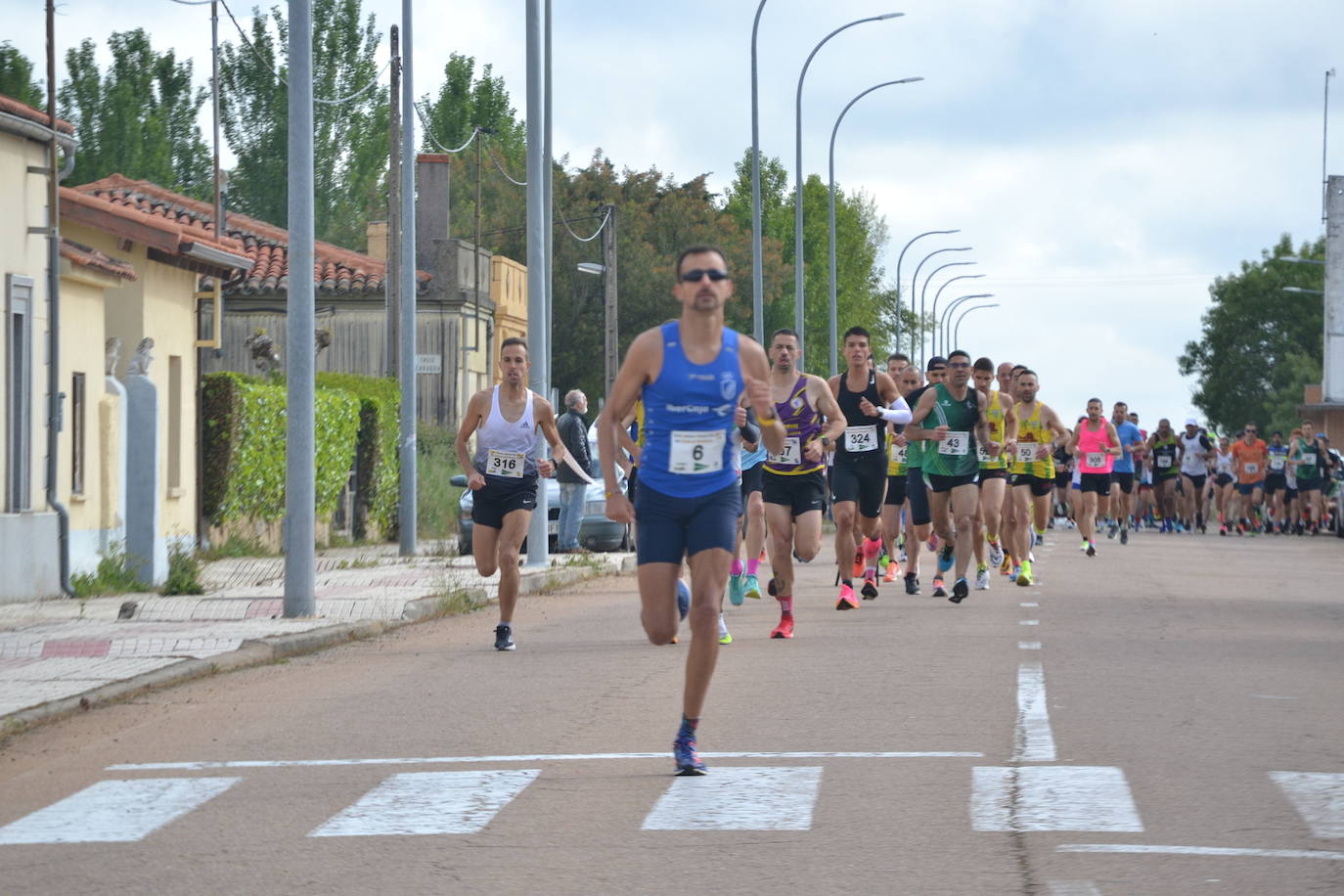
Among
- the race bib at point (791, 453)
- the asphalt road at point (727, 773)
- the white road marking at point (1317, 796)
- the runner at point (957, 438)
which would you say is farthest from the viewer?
the runner at point (957, 438)

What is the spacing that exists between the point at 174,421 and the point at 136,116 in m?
51.5

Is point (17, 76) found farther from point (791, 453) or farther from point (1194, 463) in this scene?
point (791, 453)

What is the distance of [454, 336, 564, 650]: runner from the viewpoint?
1384cm

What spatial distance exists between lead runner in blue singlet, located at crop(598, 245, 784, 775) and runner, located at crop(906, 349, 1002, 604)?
359 inches

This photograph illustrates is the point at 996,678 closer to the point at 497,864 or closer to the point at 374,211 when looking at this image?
the point at 497,864

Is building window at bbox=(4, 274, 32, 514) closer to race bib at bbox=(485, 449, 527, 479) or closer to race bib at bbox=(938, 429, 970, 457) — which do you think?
race bib at bbox=(485, 449, 527, 479)

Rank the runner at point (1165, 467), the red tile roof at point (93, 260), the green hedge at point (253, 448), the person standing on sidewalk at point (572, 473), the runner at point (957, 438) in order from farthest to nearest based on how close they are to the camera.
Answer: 1. the runner at point (1165, 467)
2. the person standing on sidewalk at point (572, 473)
3. the green hedge at point (253, 448)
4. the red tile roof at point (93, 260)
5. the runner at point (957, 438)

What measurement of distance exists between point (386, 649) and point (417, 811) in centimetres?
675

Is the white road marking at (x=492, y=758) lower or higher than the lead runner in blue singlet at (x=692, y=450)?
lower

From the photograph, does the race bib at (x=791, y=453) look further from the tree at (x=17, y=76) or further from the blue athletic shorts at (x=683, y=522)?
the tree at (x=17, y=76)

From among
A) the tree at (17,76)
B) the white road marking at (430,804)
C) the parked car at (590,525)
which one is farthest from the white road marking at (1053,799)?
the tree at (17,76)

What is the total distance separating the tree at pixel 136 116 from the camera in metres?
73.3

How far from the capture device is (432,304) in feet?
173

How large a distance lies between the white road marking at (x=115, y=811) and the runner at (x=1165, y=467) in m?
29.9
